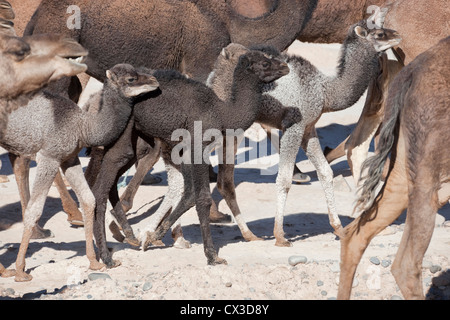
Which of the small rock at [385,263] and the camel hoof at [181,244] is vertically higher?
the small rock at [385,263]

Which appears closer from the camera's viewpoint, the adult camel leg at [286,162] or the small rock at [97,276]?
the small rock at [97,276]

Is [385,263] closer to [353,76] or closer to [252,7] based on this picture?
[353,76]

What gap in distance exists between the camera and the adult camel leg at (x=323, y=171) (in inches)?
339

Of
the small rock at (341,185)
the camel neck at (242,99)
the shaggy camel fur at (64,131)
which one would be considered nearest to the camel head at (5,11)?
the shaggy camel fur at (64,131)

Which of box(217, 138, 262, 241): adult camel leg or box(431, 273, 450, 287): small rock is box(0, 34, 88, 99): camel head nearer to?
box(217, 138, 262, 241): adult camel leg

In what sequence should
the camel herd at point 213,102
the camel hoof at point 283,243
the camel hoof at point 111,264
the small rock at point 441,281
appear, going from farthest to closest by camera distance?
the camel hoof at point 283,243 < the camel hoof at point 111,264 < the small rock at point 441,281 < the camel herd at point 213,102

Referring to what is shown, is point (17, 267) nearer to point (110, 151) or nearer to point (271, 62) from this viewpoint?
point (110, 151)

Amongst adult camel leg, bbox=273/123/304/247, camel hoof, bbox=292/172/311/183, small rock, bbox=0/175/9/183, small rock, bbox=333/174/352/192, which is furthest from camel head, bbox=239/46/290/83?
small rock, bbox=0/175/9/183

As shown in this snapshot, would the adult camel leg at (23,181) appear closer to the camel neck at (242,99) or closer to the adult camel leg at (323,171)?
the camel neck at (242,99)

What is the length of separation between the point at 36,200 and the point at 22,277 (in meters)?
0.67

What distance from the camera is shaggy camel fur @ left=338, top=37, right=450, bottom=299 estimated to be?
5.51m

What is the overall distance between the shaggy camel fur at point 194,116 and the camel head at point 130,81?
0.17 meters

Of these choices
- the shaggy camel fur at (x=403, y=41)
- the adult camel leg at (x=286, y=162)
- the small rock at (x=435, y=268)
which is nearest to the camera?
the small rock at (x=435, y=268)

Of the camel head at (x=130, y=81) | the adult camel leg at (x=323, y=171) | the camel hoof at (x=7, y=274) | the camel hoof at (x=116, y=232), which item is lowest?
the camel hoof at (x=116, y=232)
